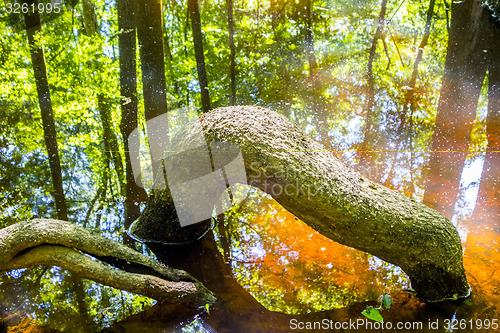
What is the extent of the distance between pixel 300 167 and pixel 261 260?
0.87 meters

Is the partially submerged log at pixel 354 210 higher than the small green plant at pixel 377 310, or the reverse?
the partially submerged log at pixel 354 210

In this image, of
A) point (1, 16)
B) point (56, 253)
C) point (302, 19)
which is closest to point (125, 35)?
point (1, 16)

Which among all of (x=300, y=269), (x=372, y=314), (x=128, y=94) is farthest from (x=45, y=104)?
(x=372, y=314)

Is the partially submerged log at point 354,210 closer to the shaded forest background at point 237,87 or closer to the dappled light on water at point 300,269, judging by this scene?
the dappled light on water at point 300,269

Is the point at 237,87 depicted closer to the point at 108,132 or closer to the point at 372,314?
the point at 108,132

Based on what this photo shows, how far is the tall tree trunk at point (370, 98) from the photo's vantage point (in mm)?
4065

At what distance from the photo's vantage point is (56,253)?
2145 millimetres

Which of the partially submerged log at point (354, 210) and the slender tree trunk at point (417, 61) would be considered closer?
the partially submerged log at point (354, 210)

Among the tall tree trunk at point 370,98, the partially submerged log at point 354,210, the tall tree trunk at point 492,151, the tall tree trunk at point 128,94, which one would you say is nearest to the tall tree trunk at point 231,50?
the tall tree trunk at point 128,94

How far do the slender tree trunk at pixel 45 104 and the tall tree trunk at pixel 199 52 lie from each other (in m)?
2.12

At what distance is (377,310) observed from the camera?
2.21 meters

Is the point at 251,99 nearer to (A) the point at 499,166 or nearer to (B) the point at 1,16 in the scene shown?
(A) the point at 499,166

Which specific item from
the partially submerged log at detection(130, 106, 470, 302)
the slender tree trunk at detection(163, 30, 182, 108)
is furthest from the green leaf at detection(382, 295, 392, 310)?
the slender tree trunk at detection(163, 30, 182, 108)

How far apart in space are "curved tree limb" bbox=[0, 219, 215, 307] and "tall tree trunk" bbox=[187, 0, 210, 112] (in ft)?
9.87
